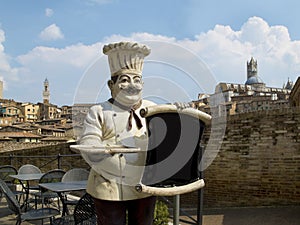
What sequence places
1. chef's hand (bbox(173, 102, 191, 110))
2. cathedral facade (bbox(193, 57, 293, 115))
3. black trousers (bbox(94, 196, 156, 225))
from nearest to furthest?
chef's hand (bbox(173, 102, 191, 110))
black trousers (bbox(94, 196, 156, 225))
cathedral facade (bbox(193, 57, 293, 115))

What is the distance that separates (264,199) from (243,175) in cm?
69

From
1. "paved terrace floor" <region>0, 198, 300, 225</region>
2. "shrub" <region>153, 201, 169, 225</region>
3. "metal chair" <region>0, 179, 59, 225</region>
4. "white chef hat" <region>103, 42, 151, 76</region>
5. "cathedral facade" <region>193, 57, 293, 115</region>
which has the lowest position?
"paved terrace floor" <region>0, 198, 300, 225</region>

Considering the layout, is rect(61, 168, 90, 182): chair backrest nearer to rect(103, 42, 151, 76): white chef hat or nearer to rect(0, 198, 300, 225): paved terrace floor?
rect(0, 198, 300, 225): paved terrace floor

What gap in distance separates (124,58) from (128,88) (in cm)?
21

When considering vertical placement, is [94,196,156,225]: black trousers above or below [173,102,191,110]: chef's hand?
below

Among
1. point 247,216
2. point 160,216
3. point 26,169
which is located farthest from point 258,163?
point 26,169

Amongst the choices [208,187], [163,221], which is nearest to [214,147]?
[163,221]

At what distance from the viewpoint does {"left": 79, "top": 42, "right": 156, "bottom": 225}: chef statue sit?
6.98 ft

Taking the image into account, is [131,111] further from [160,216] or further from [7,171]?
[7,171]

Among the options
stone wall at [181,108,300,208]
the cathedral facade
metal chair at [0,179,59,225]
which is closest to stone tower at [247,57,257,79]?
the cathedral facade

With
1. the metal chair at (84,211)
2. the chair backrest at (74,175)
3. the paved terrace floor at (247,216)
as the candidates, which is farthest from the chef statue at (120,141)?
the paved terrace floor at (247,216)

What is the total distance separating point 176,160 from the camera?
81.4 inches

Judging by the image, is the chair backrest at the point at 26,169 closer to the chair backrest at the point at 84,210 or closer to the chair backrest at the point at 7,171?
the chair backrest at the point at 7,171

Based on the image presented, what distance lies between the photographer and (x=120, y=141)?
2197 mm
